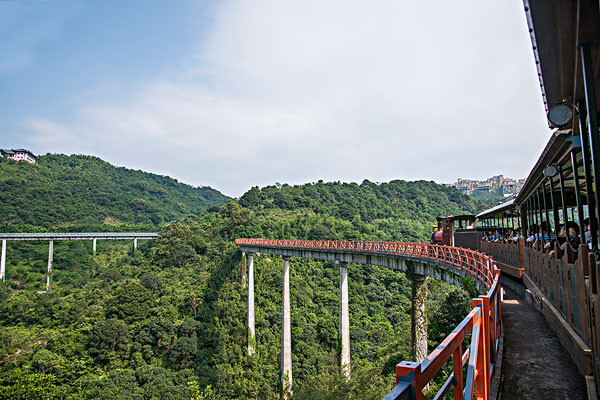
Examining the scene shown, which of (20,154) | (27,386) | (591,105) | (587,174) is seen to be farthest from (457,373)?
(20,154)

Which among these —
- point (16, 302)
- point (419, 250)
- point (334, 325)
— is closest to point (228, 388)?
point (334, 325)

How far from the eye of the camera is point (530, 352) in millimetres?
4785

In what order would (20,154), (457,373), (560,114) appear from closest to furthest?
(457,373)
(560,114)
(20,154)

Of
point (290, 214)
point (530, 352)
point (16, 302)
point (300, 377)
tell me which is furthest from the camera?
point (290, 214)

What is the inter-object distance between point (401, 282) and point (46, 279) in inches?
1967

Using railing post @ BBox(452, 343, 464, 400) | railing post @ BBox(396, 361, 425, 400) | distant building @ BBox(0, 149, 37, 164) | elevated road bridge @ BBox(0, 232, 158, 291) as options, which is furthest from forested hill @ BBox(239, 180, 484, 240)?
distant building @ BBox(0, 149, 37, 164)

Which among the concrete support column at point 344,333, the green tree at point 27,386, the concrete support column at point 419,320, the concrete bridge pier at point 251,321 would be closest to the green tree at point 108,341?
the green tree at point 27,386

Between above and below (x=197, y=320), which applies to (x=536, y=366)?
above

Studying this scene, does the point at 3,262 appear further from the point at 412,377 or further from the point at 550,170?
the point at 412,377

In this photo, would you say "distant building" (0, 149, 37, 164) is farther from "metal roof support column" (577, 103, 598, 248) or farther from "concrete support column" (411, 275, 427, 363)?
"metal roof support column" (577, 103, 598, 248)

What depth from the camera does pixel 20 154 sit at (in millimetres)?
110250

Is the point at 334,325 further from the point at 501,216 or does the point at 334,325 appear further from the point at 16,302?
the point at 16,302

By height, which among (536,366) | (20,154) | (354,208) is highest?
(20,154)

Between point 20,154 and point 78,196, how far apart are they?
40.3m
